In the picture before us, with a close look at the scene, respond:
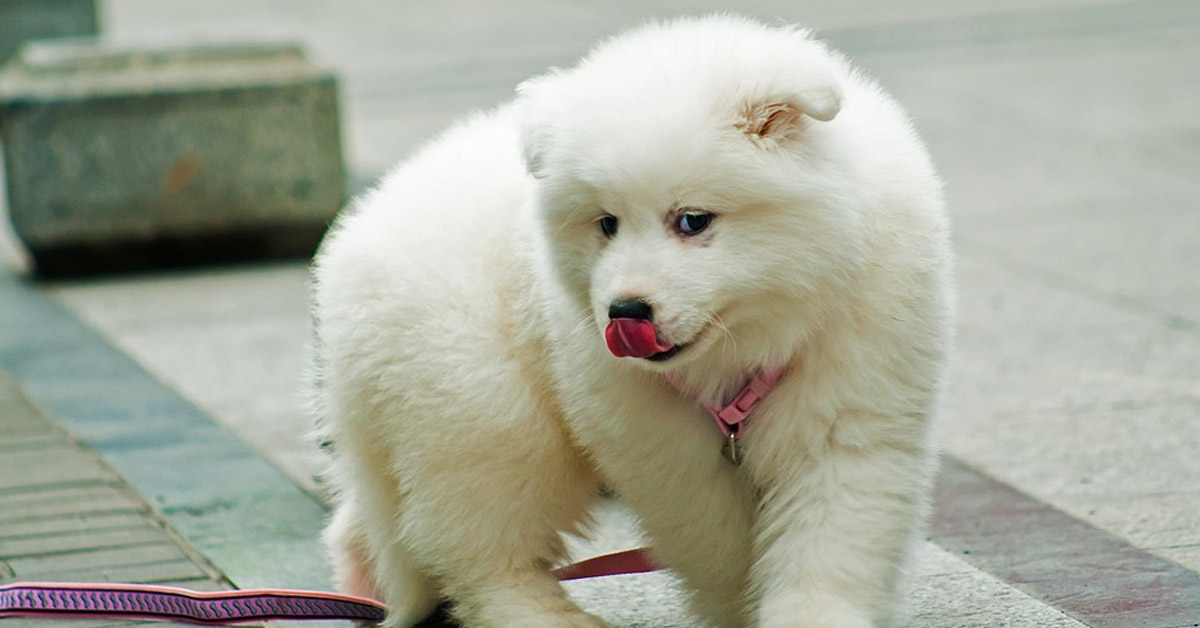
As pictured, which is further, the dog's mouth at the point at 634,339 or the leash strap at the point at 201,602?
the leash strap at the point at 201,602

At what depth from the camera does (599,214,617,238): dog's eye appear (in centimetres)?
316

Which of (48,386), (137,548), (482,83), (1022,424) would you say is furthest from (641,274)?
(482,83)

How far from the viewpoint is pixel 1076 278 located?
6977 millimetres

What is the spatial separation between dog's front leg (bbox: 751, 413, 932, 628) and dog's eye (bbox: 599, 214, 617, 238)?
55 centimetres

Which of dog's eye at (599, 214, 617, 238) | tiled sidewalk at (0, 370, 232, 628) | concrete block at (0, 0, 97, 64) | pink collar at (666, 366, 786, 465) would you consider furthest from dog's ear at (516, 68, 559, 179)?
concrete block at (0, 0, 97, 64)

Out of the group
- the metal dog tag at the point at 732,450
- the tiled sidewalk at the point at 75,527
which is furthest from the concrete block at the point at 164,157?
the metal dog tag at the point at 732,450

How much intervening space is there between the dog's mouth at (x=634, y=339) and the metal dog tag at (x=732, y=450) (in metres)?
0.34

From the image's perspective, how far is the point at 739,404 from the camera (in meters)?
3.34

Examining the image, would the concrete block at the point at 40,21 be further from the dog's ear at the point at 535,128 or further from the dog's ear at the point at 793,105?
the dog's ear at the point at 793,105

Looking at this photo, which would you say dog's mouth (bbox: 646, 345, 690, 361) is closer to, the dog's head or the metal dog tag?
the dog's head

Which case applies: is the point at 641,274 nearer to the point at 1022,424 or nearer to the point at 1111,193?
the point at 1022,424

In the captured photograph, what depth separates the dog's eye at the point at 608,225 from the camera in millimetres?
3156

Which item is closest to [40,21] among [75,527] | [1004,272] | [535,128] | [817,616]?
[1004,272]

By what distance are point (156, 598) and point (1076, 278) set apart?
428cm
